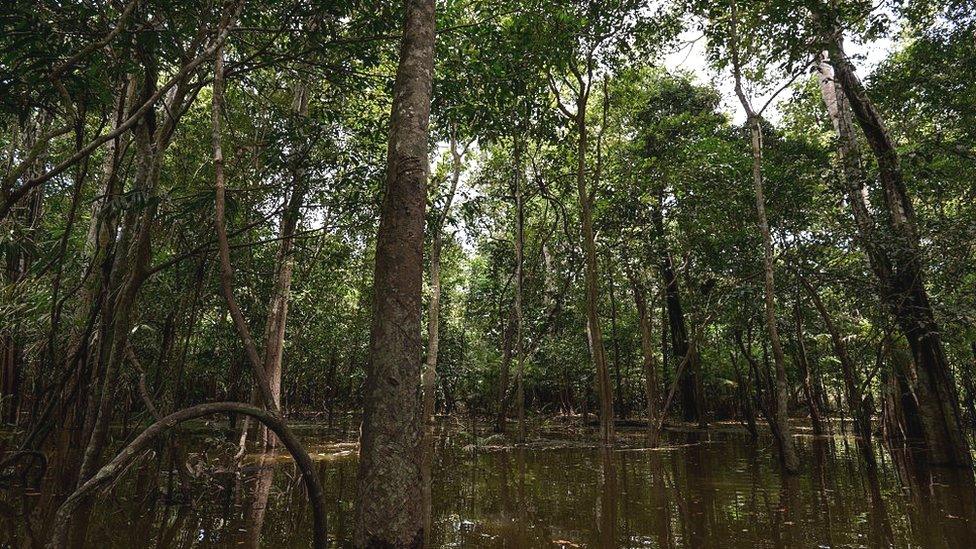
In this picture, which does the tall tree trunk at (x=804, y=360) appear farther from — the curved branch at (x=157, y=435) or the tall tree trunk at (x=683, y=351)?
the curved branch at (x=157, y=435)

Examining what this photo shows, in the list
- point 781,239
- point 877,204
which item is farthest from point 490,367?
point 877,204

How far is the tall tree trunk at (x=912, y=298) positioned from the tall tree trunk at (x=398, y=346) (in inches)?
335

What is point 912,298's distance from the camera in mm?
8656

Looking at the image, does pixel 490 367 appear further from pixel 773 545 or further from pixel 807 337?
pixel 773 545

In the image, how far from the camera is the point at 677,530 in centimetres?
504

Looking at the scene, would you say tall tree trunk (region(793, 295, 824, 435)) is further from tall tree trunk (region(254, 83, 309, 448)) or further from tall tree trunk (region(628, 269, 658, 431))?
tall tree trunk (region(254, 83, 309, 448))

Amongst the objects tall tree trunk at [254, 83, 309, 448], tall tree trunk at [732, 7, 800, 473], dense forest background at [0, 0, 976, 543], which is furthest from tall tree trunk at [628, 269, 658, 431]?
tall tree trunk at [254, 83, 309, 448]

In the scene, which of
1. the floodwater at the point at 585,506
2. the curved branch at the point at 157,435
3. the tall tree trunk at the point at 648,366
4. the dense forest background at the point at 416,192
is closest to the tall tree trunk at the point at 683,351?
the dense forest background at the point at 416,192

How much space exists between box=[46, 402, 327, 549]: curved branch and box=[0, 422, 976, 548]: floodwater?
2.51 m

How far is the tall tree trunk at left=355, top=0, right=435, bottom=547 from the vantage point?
2402 mm

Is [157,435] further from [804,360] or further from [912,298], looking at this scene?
[804,360]

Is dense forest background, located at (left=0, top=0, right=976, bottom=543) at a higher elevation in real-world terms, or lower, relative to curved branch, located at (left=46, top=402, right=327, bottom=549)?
higher

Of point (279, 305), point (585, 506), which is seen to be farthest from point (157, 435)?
point (279, 305)

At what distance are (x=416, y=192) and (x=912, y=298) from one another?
942 cm
